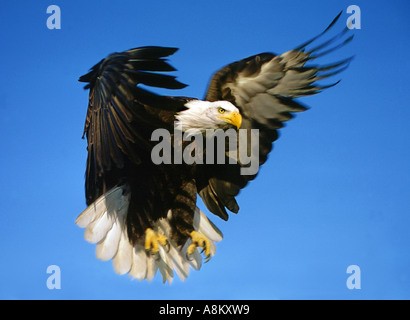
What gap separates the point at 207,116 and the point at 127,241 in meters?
1.04

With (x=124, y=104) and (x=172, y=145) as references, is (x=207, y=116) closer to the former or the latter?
(x=172, y=145)

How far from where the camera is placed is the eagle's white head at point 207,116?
119 inches

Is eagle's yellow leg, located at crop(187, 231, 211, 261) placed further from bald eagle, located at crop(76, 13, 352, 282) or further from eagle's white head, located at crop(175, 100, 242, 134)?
eagle's white head, located at crop(175, 100, 242, 134)

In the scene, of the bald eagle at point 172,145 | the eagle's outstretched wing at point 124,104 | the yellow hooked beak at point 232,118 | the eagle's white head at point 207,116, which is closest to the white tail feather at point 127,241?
the bald eagle at point 172,145

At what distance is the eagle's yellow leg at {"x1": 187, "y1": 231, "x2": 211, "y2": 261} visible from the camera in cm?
341

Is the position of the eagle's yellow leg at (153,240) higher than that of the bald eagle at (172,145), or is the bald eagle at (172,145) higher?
the bald eagle at (172,145)

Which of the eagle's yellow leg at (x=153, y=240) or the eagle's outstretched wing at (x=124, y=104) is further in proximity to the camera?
the eagle's yellow leg at (x=153, y=240)

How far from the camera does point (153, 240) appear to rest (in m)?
3.29

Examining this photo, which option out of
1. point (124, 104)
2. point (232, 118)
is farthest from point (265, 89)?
point (124, 104)

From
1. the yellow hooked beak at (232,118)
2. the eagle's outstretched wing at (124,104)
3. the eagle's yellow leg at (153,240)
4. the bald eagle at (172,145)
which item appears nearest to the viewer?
the eagle's outstretched wing at (124,104)

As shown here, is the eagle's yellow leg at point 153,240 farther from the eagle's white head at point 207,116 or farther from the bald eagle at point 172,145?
the eagle's white head at point 207,116

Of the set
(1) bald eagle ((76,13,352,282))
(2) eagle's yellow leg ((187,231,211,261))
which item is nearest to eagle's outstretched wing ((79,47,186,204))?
(1) bald eagle ((76,13,352,282))

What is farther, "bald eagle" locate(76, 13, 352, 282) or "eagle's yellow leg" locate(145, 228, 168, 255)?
"eagle's yellow leg" locate(145, 228, 168, 255)

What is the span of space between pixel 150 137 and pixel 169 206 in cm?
52
